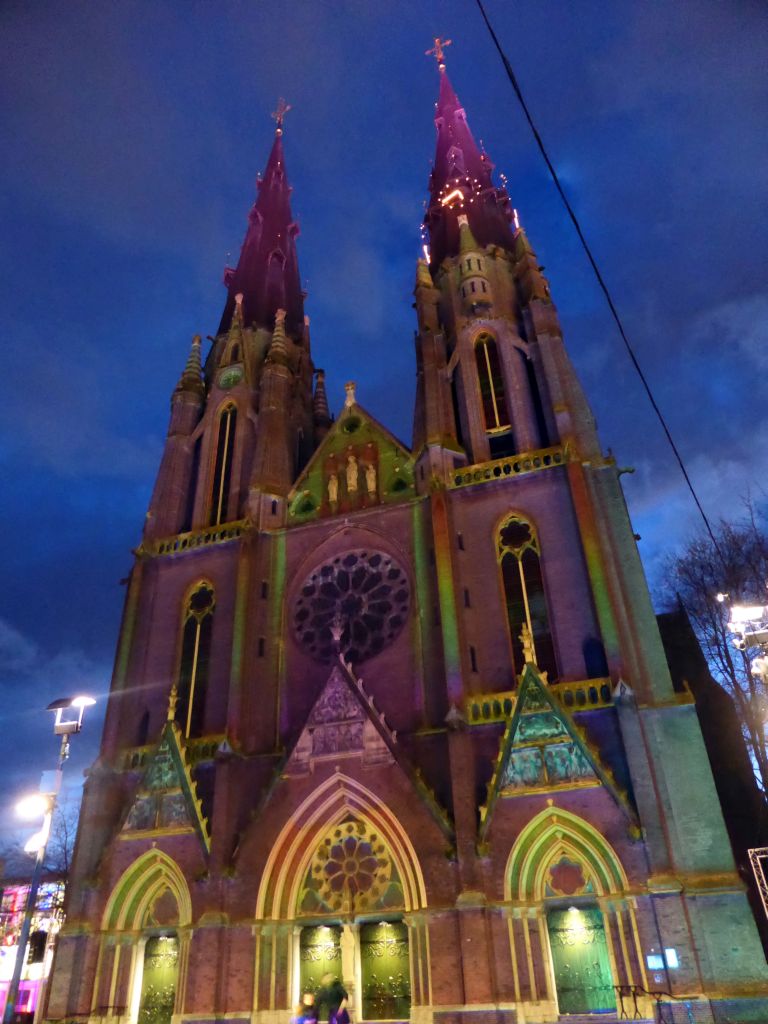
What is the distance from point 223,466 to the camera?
96.9ft

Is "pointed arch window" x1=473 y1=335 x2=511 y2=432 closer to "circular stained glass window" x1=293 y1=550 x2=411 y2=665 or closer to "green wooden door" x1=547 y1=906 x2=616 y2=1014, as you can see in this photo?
"circular stained glass window" x1=293 y1=550 x2=411 y2=665

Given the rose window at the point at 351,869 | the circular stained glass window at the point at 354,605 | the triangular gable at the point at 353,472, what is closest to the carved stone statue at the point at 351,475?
the triangular gable at the point at 353,472

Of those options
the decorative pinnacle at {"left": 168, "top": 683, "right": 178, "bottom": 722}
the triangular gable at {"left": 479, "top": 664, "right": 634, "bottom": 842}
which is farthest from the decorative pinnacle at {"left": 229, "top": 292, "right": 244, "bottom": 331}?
the triangular gable at {"left": 479, "top": 664, "right": 634, "bottom": 842}

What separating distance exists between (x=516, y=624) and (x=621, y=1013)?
927 centimetres

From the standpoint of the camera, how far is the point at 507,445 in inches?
1012

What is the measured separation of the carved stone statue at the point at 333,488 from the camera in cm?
2623

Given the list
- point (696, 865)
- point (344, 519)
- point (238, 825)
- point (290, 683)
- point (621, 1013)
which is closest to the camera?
point (621, 1013)

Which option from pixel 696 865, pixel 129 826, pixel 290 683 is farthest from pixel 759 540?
pixel 129 826

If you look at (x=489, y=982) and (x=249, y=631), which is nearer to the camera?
(x=489, y=982)

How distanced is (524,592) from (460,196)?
22.2 meters

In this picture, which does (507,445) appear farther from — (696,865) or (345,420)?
(696,865)

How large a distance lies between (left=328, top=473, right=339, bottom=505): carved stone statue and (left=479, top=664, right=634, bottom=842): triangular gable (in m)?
10.0

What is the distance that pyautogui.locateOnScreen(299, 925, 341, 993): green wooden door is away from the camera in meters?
18.7

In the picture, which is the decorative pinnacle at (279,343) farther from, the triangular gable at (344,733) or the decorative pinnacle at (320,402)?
the triangular gable at (344,733)
